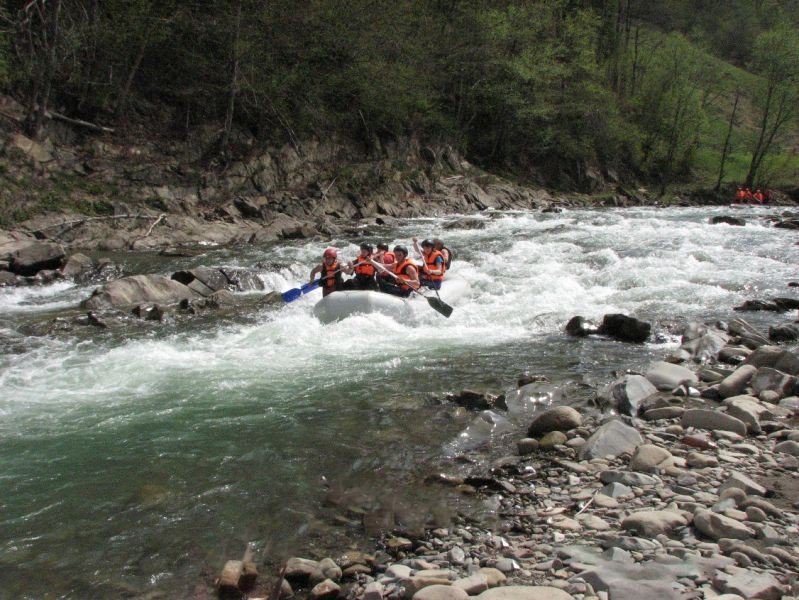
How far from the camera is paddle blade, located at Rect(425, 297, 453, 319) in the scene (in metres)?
9.86

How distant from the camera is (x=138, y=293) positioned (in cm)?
1093

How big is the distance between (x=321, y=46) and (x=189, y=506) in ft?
81.3

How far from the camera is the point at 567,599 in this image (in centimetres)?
280

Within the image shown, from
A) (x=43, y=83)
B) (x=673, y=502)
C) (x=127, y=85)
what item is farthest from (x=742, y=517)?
(x=127, y=85)

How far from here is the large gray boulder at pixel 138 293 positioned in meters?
10.5

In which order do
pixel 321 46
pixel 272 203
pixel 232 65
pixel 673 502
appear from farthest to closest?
1. pixel 321 46
2. pixel 232 65
3. pixel 272 203
4. pixel 673 502

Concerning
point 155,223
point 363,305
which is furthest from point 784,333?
point 155,223

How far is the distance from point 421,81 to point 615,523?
27985 mm

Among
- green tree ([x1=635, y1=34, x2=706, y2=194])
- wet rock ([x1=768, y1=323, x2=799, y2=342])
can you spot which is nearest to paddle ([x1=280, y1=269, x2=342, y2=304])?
wet rock ([x1=768, y1=323, x2=799, y2=342])

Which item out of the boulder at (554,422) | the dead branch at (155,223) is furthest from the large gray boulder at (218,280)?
the boulder at (554,422)

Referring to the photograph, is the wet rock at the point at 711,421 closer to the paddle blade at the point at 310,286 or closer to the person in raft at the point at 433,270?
the person in raft at the point at 433,270

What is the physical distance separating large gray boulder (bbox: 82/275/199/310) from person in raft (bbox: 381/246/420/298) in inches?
145

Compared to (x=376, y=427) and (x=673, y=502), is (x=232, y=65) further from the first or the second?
(x=673, y=502)

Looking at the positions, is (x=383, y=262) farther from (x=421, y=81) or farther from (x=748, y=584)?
(x=421, y=81)
